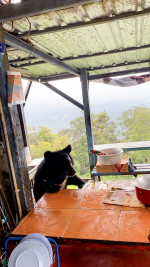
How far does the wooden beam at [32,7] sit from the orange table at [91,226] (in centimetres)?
178

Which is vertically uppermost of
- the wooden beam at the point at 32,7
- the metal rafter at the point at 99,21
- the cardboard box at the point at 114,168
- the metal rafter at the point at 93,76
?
the metal rafter at the point at 99,21

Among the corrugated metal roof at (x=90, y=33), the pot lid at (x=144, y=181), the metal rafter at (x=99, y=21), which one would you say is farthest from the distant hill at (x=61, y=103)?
the pot lid at (x=144, y=181)

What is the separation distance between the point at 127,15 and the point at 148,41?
177 cm

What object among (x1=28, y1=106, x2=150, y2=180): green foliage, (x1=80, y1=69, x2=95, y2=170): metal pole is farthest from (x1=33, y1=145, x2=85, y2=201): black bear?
(x1=28, y1=106, x2=150, y2=180): green foliage

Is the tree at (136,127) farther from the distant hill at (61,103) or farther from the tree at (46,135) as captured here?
the distant hill at (61,103)

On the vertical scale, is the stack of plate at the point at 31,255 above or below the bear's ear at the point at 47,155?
below

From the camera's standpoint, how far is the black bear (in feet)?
8.36

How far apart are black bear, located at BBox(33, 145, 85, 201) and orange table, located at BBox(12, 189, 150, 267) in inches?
13.5

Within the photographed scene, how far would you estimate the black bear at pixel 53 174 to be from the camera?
8.36 feet

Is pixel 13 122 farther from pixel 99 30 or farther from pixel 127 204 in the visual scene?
pixel 99 30

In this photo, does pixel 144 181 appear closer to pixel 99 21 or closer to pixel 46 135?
pixel 99 21

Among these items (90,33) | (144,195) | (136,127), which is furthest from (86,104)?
(136,127)

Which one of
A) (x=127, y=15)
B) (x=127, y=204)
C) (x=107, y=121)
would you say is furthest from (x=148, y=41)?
(x=107, y=121)

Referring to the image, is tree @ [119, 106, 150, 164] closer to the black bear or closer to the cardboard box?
the cardboard box
